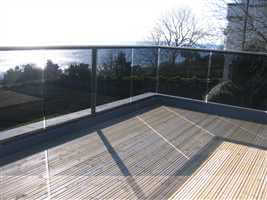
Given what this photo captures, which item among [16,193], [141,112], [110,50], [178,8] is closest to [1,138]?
[16,193]

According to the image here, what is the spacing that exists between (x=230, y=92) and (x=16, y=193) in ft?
13.4

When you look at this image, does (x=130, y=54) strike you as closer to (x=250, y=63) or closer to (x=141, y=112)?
(x=141, y=112)

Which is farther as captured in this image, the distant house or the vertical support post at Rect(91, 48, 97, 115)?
the distant house

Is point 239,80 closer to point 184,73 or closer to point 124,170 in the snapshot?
point 184,73

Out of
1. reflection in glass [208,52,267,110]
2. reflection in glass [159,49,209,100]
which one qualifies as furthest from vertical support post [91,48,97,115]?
reflection in glass [208,52,267,110]

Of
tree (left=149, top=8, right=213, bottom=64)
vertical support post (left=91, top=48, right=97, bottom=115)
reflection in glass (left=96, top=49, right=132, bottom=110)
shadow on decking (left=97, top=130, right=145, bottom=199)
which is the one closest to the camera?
shadow on decking (left=97, top=130, right=145, bottom=199)

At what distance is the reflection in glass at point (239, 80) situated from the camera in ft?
16.0

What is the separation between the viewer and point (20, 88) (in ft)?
10.5

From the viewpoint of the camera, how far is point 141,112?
497 cm

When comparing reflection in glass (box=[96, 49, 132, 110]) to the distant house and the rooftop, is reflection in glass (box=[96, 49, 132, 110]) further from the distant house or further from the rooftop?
the distant house

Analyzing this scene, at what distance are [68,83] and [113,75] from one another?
3.23 feet

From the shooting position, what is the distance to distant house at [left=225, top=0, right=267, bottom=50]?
33.2ft

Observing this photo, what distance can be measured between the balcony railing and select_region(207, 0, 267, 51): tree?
17.5 ft

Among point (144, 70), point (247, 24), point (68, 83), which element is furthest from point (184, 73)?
point (247, 24)
